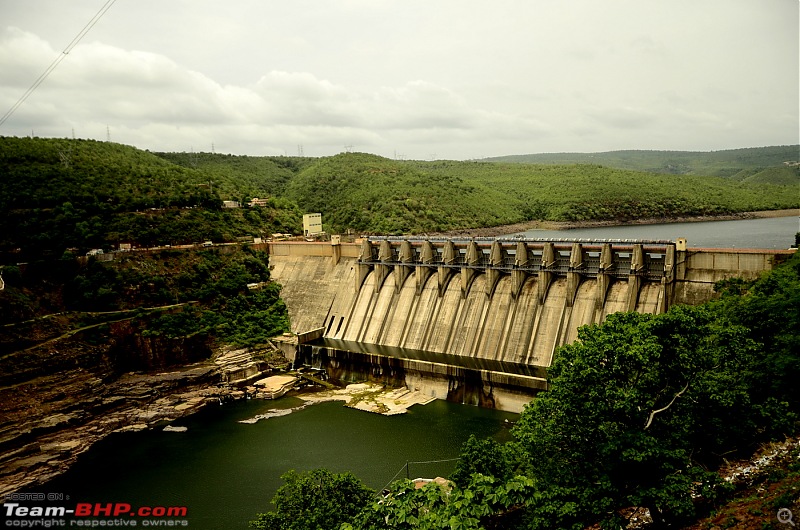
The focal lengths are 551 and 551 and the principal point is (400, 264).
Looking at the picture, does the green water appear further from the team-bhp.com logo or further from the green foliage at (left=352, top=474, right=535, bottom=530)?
the green foliage at (left=352, top=474, right=535, bottom=530)

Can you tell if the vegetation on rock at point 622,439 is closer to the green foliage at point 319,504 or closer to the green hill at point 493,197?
the green foliage at point 319,504

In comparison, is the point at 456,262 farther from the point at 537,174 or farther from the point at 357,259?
the point at 537,174

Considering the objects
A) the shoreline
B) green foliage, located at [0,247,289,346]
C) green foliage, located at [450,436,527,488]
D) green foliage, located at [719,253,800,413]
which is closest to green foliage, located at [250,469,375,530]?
green foliage, located at [450,436,527,488]

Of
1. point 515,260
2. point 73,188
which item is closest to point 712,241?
point 515,260

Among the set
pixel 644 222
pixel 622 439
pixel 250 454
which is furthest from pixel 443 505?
pixel 644 222

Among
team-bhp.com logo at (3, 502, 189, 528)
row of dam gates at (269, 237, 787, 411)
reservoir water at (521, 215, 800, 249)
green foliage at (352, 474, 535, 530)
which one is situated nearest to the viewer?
green foliage at (352, 474, 535, 530)

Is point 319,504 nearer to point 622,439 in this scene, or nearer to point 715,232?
point 622,439

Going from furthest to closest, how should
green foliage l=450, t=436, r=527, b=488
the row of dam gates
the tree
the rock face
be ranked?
1. the row of dam gates
2. the rock face
3. green foliage l=450, t=436, r=527, b=488
4. the tree
